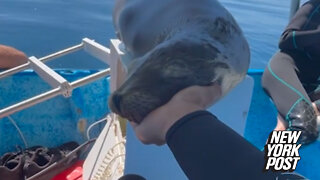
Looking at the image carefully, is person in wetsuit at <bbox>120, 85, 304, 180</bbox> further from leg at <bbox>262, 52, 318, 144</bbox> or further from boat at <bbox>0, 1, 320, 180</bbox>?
leg at <bbox>262, 52, 318, 144</bbox>

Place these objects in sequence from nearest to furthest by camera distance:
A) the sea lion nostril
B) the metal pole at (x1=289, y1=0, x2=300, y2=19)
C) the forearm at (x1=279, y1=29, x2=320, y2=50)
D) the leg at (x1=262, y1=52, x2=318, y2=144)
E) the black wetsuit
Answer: the black wetsuit → the sea lion nostril → the leg at (x1=262, y1=52, x2=318, y2=144) → the forearm at (x1=279, y1=29, x2=320, y2=50) → the metal pole at (x1=289, y1=0, x2=300, y2=19)

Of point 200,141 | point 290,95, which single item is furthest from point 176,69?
point 290,95

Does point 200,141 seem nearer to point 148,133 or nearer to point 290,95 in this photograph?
point 148,133

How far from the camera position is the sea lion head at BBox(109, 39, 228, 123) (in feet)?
1.80

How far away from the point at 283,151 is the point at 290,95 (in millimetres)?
1271

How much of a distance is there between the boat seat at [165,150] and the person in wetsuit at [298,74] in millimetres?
586

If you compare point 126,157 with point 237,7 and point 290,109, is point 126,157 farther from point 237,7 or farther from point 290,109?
point 237,7

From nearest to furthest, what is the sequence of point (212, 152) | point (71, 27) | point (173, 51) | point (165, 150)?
1. point (212, 152)
2. point (173, 51)
3. point (165, 150)
4. point (71, 27)

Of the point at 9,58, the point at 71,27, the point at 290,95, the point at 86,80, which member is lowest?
the point at 290,95

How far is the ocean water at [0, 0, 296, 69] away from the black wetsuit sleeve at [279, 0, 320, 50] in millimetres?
1082

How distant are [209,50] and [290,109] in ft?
4.13

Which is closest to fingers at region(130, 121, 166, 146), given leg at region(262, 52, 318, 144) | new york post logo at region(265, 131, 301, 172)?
new york post logo at region(265, 131, 301, 172)

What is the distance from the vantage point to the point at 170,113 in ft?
1.75

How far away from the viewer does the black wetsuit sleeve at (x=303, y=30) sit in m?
1.83
